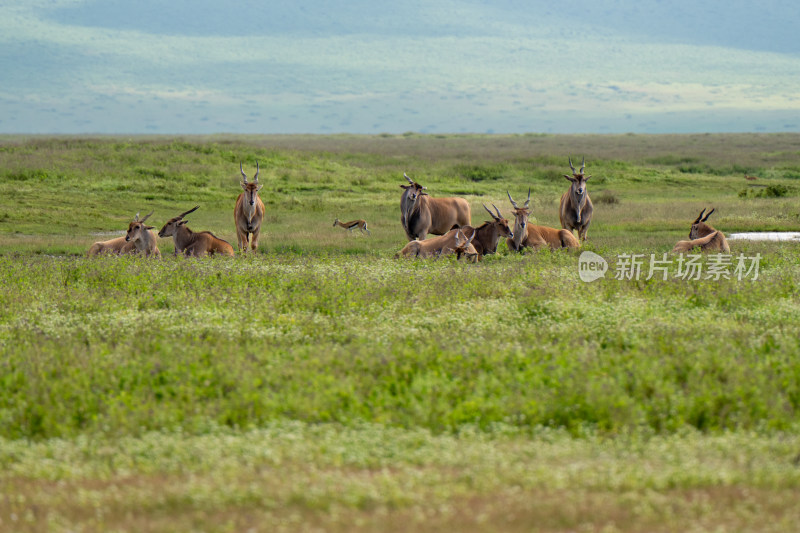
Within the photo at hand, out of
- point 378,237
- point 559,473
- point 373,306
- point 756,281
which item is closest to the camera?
point 559,473

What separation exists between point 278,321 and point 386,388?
11.1ft

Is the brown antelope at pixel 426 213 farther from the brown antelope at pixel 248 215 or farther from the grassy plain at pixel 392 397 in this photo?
the grassy plain at pixel 392 397

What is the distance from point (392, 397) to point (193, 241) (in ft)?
42.6

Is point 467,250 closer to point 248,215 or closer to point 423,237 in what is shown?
point 423,237

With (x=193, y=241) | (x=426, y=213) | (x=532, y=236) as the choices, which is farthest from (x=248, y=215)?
(x=532, y=236)

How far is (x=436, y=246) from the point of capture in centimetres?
1989

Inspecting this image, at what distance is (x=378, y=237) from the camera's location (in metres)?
26.3

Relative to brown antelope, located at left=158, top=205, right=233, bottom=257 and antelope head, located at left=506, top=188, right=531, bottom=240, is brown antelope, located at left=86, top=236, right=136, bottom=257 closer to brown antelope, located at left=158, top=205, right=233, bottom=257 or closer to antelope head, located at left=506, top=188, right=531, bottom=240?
brown antelope, located at left=158, top=205, right=233, bottom=257

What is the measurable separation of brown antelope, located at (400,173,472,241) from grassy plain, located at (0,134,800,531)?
5.13m

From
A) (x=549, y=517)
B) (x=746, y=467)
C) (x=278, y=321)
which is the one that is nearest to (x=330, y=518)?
(x=549, y=517)

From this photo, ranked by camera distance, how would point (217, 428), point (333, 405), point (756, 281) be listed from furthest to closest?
point (756, 281) < point (333, 405) < point (217, 428)

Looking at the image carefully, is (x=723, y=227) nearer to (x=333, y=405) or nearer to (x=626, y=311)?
(x=626, y=311)

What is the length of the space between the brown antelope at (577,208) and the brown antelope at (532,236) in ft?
7.20

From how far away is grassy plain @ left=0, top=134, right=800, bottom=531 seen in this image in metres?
6.09
